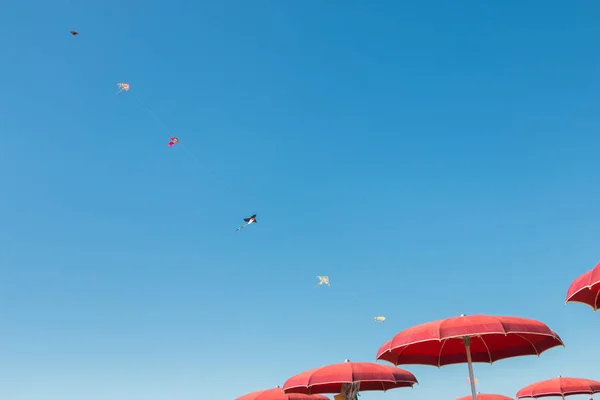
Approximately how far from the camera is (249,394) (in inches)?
633

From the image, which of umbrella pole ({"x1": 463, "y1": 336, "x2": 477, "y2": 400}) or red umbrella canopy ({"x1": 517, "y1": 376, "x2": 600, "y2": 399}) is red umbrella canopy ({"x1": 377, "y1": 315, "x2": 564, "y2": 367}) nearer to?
umbrella pole ({"x1": 463, "y1": 336, "x2": 477, "y2": 400})

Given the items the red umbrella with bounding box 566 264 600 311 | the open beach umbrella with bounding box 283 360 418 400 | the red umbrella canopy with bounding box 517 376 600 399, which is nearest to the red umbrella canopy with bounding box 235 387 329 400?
the open beach umbrella with bounding box 283 360 418 400

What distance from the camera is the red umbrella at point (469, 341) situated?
29.0ft

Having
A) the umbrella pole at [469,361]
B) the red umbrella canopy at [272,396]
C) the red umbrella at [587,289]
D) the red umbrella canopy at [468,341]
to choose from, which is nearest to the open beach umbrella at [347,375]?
the red umbrella canopy at [468,341]

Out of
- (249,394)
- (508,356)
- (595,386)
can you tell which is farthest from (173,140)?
(595,386)

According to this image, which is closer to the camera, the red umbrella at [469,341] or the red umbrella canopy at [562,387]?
the red umbrella at [469,341]

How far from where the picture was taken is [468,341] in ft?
34.5

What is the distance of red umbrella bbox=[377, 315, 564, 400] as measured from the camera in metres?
8.84

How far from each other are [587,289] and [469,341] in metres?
2.56

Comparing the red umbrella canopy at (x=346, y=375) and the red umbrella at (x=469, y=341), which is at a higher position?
the red umbrella at (x=469, y=341)

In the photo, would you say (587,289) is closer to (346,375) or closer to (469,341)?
(469,341)

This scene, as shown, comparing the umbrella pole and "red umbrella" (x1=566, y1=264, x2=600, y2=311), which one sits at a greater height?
"red umbrella" (x1=566, y1=264, x2=600, y2=311)

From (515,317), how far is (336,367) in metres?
4.56

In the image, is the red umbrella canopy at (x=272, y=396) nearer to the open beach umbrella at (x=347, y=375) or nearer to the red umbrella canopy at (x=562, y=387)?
the open beach umbrella at (x=347, y=375)
